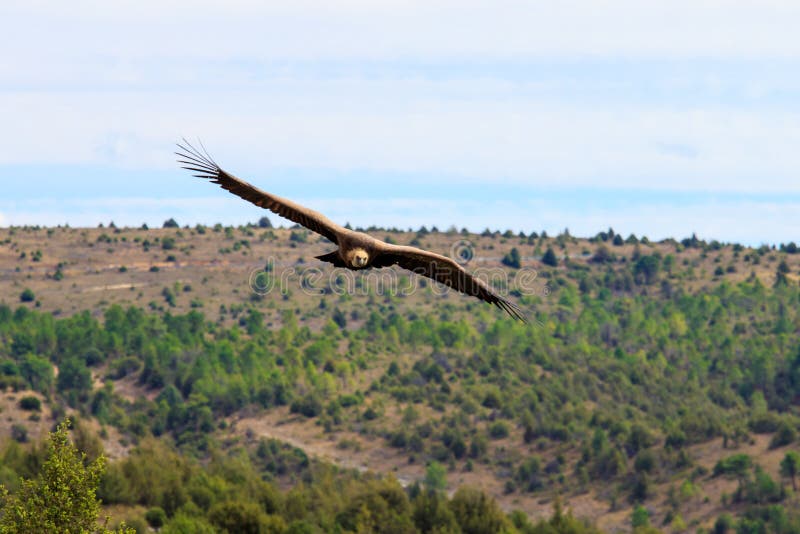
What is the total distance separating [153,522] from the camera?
304 feet

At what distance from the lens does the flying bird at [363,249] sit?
27672mm

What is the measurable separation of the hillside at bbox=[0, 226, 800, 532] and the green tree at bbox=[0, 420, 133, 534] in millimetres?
97162

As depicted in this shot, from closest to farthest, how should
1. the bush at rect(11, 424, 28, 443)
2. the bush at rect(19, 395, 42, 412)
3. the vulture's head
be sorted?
the vulture's head → the bush at rect(11, 424, 28, 443) → the bush at rect(19, 395, 42, 412)

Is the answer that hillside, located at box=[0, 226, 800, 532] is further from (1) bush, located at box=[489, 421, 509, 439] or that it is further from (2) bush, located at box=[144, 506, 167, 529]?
(2) bush, located at box=[144, 506, 167, 529]

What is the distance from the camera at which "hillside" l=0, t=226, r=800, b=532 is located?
144m

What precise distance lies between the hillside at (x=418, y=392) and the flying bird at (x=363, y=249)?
10383 cm

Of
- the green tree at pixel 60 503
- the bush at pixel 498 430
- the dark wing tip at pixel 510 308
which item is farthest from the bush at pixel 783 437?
the dark wing tip at pixel 510 308

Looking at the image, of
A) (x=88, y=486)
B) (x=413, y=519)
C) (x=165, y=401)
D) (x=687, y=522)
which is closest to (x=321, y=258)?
(x=88, y=486)

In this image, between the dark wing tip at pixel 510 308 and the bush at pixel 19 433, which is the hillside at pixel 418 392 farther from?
the dark wing tip at pixel 510 308

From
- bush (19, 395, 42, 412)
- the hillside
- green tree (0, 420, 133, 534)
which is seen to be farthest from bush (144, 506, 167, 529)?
green tree (0, 420, 133, 534)

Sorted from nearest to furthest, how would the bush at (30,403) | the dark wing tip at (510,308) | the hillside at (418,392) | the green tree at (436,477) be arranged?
the dark wing tip at (510,308)
the bush at (30,403)
the green tree at (436,477)
the hillside at (418,392)

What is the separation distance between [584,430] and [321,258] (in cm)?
13672

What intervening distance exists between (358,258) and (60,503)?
13.0m

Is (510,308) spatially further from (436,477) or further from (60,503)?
(436,477)
